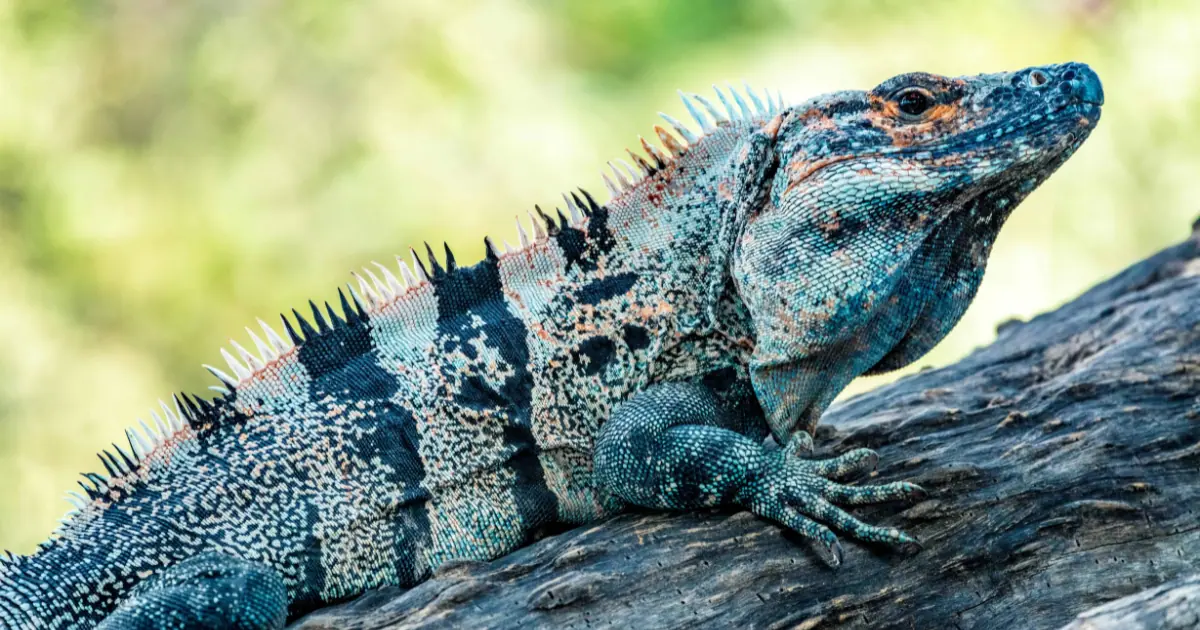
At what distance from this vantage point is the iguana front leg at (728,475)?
4.29 meters

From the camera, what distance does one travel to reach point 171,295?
1163cm

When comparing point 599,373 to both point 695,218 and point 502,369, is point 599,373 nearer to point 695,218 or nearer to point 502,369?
point 502,369

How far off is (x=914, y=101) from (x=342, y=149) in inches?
319

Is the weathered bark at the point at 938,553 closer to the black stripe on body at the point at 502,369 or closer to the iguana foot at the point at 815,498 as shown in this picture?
the iguana foot at the point at 815,498

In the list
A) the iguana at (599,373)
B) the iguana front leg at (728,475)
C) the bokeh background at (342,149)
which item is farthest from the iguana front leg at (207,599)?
the bokeh background at (342,149)

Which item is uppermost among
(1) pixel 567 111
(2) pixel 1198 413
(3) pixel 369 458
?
(1) pixel 567 111

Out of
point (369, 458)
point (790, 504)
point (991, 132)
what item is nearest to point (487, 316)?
point (369, 458)

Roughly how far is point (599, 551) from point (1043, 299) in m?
7.46

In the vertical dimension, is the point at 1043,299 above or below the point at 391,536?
below

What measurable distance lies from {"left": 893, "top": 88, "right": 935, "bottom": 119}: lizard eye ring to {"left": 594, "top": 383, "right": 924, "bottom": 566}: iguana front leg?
148 centimetres

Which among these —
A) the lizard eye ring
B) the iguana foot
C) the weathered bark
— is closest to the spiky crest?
the lizard eye ring

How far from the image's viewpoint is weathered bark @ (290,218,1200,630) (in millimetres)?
4176

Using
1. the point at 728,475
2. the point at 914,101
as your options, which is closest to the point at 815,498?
the point at 728,475

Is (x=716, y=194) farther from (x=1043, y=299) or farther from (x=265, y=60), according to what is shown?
(x=265, y=60)
